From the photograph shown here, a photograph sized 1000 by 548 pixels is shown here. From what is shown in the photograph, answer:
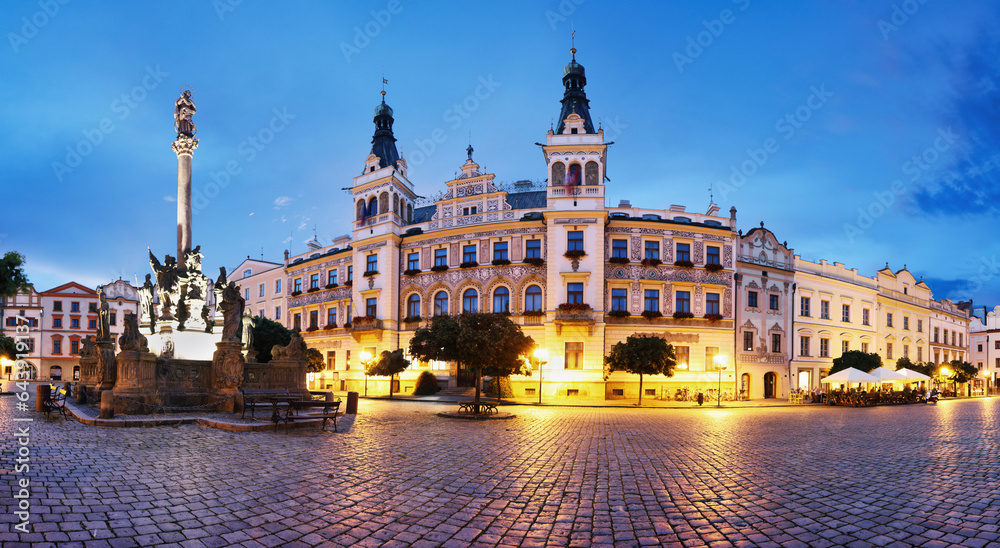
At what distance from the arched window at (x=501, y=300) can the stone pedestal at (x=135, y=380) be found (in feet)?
78.0

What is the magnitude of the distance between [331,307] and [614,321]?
2367 centimetres

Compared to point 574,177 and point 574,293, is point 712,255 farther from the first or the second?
point 574,177

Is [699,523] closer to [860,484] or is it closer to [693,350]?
[860,484]

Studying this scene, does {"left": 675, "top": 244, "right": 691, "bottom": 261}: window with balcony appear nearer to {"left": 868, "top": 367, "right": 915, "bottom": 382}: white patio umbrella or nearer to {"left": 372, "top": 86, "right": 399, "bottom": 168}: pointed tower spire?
{"left": 868, "top": 367, "right": 915, "bottom": 382}: white patio umbrella

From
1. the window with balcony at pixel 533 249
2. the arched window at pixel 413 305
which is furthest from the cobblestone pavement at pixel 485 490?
the arched window at pixel 413 305

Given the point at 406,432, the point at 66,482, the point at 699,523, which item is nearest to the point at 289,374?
the point at 406,432

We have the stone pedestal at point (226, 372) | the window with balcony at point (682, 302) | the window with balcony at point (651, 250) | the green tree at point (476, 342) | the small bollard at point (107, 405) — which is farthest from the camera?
the window with balcony at point (651, 250)

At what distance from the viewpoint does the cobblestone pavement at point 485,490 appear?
5891 millimetres

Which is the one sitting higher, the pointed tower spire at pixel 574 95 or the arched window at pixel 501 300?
the pointed tower spire at pixel 574 95

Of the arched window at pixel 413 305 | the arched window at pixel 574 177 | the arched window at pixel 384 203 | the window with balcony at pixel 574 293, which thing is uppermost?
the arched window at pixel 574 177

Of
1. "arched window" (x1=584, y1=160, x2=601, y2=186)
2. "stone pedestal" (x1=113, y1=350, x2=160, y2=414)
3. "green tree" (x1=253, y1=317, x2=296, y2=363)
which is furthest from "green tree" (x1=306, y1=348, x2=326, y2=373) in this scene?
"arched window" (x1=584, y1=160, x2=601, y2=186)

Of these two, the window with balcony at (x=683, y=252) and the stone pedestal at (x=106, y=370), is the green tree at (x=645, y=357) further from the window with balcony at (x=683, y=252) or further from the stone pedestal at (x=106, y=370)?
the stone pedestal at (x=106, y=370)

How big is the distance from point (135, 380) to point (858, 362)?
142ft

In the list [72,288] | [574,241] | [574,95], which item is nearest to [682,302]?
[574,241]
